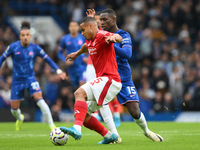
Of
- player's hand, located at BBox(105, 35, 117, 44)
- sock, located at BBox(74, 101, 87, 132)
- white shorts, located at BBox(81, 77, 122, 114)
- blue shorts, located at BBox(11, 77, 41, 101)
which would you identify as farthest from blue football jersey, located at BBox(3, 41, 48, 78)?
player's hand, located at BBox(105, 35, 117, 44)

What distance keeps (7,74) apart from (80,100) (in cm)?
1148

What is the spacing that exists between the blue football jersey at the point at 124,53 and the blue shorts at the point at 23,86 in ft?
11.0

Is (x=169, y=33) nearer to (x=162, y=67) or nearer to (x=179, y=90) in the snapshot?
(x=162, y=67)

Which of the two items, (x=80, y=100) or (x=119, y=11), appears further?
(x=119, y=11)

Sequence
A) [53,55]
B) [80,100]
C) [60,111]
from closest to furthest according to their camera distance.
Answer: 1. [80,100]
2. [60,111]
3. [53,55]

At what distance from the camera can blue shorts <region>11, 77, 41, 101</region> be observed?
34.4ft

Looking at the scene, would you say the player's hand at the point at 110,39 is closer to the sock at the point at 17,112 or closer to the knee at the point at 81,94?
the knee at the point at 81,94

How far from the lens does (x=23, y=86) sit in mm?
10734

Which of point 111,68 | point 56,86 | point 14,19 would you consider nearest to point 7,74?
point 56,86

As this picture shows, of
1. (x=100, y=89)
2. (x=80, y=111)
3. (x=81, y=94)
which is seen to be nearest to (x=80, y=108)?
(x=80, y=111)

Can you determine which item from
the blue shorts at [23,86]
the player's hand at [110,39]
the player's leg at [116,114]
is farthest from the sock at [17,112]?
the player's hand at [110,39]

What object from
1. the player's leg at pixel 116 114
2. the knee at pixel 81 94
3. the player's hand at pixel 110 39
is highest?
the player's hand at pixel 110 39

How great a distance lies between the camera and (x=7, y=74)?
17.5 metres

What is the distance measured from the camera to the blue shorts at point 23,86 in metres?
10.5
